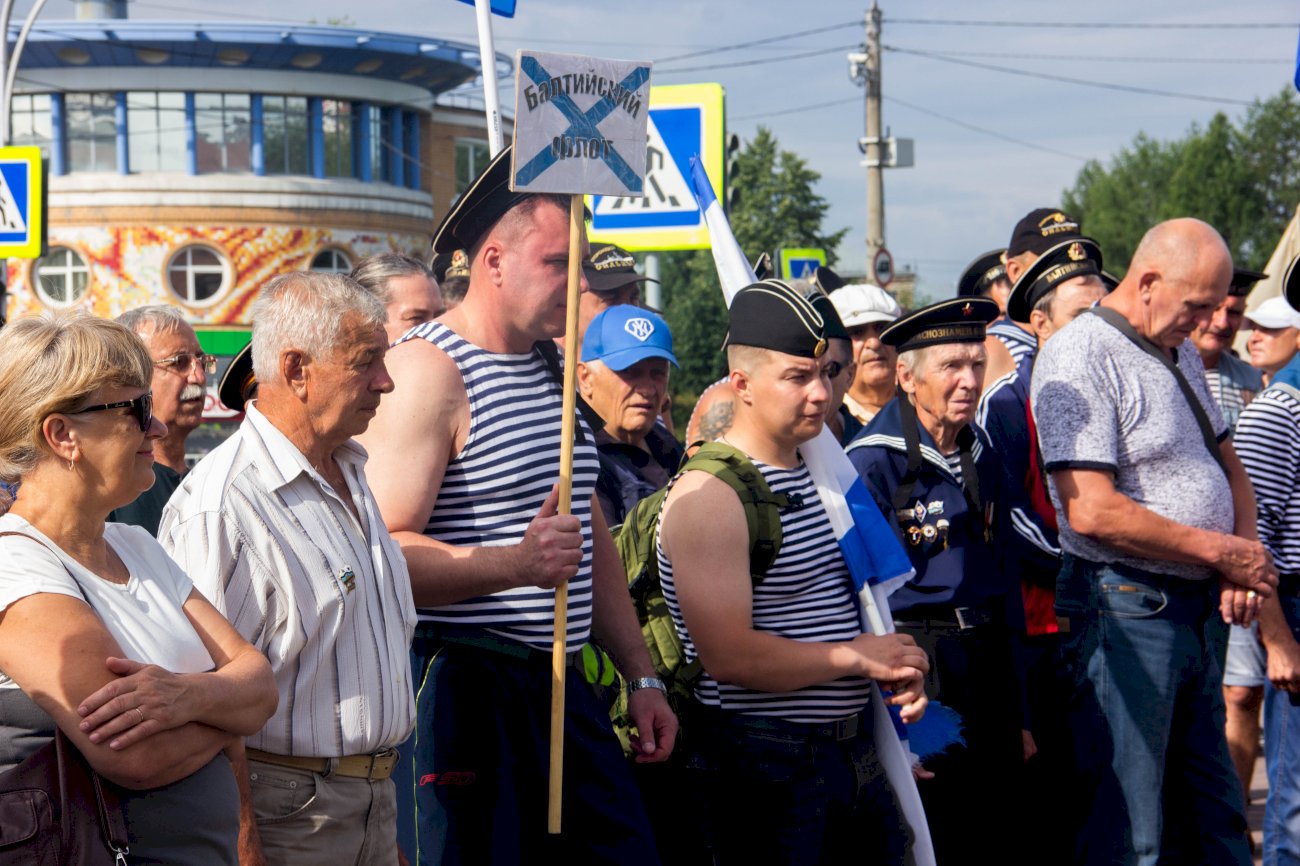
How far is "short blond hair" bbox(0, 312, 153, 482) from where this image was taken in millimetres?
2818

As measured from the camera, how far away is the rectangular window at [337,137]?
50.9m

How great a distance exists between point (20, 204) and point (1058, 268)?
27.6 ft

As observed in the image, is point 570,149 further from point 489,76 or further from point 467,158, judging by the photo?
point 467,158

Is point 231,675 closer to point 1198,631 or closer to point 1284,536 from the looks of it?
point 1198,631

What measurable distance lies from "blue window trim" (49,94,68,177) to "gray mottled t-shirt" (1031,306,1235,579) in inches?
1926

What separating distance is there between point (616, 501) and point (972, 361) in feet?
4.34

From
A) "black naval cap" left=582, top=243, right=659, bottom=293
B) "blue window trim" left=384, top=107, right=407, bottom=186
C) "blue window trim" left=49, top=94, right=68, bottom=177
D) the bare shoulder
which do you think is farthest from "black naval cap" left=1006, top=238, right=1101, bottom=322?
"blue window trim" left=384, top=107, right=407, bottom=186

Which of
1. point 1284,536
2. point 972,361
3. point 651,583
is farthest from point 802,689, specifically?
point 1284,536

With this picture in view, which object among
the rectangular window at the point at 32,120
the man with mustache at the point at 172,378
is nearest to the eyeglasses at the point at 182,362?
the man with mustache at the point at 172,378

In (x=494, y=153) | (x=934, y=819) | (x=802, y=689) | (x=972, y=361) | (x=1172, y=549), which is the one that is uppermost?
(x=494, y=153)

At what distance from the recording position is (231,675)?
292 cm

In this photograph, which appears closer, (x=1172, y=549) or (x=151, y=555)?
(x=151, y=555)

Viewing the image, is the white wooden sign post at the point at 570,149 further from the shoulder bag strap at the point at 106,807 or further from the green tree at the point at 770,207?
the green tree at the point at 770,207

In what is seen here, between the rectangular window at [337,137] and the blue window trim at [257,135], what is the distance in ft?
6.60
